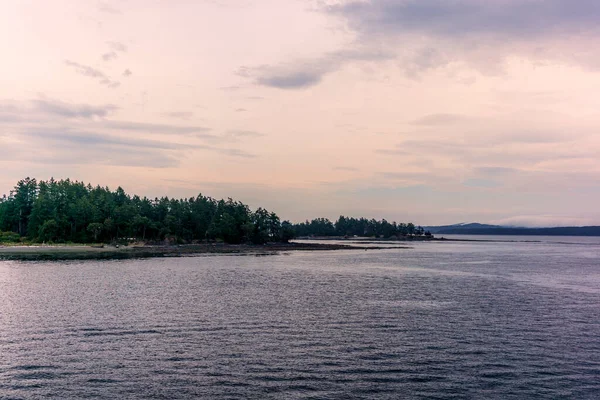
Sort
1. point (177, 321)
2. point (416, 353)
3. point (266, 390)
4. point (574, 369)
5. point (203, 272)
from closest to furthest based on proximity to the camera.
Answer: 1. point (266, 390)
2. point (574, 369)
3. point (416, 353)
4. point (177, 321)
5. point (203, 272)

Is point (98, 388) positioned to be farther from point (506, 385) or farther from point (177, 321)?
point (506, 385)

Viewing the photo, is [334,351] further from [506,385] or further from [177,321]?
[177,321]

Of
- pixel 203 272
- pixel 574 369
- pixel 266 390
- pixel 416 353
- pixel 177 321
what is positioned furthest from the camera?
pixel 203 272

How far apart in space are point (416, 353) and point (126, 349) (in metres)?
25.9

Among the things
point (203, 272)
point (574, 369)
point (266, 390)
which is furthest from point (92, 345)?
point (203, 272)

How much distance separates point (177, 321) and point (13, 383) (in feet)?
72.1

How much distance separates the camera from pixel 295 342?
44969mm

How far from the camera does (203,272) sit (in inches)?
4592

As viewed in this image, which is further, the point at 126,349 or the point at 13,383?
the point at 126,349

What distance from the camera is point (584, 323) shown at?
54906 millimetres

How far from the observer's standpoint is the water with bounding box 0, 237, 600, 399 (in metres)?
33.0

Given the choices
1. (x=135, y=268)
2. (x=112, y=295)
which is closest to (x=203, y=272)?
(x=135, y=268)

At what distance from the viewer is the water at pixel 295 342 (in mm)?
33000

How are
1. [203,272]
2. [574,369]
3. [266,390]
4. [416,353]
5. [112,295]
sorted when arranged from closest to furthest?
[266,390], [574,369], [416,353], [112,295], [203,272]
